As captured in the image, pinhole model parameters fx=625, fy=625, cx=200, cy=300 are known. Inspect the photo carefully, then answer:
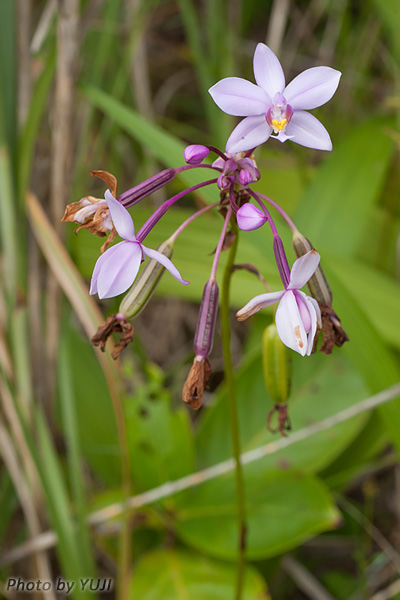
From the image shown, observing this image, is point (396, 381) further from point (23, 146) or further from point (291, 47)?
point (291, 47)

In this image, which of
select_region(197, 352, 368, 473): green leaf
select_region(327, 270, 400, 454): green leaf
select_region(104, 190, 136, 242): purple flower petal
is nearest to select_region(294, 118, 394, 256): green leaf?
select_region(197, 352, 368, 473): green leaf

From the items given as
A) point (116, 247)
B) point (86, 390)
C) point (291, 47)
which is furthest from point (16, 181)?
point (291, 47)

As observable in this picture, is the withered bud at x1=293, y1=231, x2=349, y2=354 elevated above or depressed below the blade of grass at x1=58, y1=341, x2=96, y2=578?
above

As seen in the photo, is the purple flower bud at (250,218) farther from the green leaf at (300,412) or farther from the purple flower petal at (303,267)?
the green leaf at (300,412)

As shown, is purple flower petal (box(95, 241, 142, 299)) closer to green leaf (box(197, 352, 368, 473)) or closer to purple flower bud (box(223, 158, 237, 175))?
purple flower bud (box(223, 158, 237, 175))

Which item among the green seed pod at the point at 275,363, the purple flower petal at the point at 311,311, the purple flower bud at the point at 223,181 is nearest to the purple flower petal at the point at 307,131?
the purple flower bud at the point at 223,181

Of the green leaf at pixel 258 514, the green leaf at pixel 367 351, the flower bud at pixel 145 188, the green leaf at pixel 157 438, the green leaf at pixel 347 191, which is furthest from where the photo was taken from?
the green leaf at pixel 347 191

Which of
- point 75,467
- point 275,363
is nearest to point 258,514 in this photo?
point 75,467
